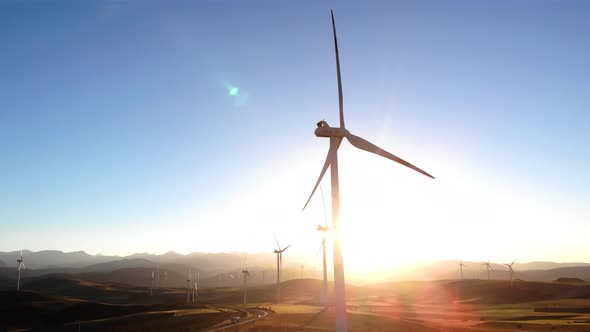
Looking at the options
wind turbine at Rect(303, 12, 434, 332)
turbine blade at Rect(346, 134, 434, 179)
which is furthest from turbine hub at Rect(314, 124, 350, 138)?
turbine blade at Rect(346, 134, 434, 179)

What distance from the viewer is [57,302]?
165875 millimetres

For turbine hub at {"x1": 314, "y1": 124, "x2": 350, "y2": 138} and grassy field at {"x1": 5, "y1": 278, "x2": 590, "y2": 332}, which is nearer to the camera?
turbine hub at {"x1": 314, "y1": 124, "x2": 350, "y2": 138}

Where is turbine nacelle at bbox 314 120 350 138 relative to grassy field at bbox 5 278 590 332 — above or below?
above

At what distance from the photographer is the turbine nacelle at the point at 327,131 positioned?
1961 inches

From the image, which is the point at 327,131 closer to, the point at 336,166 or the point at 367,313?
the point at 336,166

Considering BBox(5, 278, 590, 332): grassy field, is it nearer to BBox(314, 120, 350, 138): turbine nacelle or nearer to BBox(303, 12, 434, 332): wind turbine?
BBox(303, 12, 434, 332): wind turbine

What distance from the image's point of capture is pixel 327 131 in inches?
1961

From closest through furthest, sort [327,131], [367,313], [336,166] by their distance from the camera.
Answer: [336,166], [327,131], [367,313]

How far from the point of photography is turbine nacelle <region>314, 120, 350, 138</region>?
163 ft

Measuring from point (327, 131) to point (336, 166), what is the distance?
4.61 metres

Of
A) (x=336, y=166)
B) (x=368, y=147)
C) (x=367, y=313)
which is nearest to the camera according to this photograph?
(x=336, y=166)

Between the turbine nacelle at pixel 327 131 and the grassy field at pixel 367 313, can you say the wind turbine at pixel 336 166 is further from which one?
the grassy field at pixel 367 313

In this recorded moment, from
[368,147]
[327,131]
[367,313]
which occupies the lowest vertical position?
[367,313]

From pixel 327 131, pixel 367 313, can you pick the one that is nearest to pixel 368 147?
pixel 327 131
